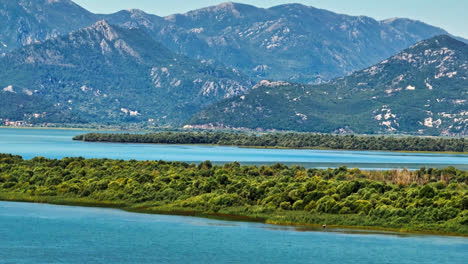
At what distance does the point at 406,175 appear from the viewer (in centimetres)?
10612

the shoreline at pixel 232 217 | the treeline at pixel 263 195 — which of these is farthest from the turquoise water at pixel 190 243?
the treeline at pixel 263 195

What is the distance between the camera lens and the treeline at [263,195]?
73688 mm

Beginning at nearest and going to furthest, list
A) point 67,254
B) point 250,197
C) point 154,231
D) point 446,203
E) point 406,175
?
point 67,254 → point 154,231 → point 446,203 → point 250,197 → point 406,175

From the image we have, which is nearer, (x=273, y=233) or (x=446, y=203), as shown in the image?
(x=273, y=233)

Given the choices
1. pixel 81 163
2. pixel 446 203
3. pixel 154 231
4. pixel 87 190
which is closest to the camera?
pixel 154 231

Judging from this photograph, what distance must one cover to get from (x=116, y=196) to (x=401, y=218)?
2978 cm

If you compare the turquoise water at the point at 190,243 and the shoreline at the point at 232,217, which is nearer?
the turquoise water at the point at 190,243

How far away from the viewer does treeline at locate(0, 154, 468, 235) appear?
73688 mm

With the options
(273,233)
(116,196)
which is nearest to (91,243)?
(273,233)

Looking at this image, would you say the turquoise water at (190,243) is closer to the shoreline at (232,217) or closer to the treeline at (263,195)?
the shoreline at (232,217)

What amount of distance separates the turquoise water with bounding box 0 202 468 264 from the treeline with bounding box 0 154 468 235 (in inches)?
166

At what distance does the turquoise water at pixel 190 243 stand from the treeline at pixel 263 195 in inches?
166

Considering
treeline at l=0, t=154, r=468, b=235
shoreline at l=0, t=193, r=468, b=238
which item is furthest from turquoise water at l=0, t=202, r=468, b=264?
treeline at l=0, t=154, r=468, b=235

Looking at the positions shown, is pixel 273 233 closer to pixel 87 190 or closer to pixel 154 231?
pixel 154 231
